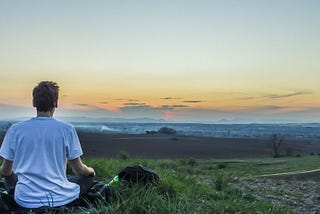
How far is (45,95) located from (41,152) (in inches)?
21.6

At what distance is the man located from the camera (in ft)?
15.1

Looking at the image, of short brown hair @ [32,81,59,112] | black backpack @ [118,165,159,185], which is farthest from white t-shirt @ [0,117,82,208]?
black backpack @ [118,165,159,185]

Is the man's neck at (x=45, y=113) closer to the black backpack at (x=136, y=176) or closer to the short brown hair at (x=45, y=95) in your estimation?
the short brown hair at (x=45, y=95)

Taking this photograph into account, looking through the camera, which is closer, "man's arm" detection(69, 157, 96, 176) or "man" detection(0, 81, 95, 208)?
"man" detection(0, 81, 95, 208)

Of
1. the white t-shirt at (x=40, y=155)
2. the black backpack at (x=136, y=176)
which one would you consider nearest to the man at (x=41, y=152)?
the white t-shirt at (x=40, y=155)

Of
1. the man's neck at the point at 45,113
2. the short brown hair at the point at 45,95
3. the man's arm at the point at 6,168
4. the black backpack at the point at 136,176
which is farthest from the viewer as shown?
the black backpack at the point at 136,176

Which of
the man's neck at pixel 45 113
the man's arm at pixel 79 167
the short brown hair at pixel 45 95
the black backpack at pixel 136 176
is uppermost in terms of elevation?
the short brown hair at pixel 45 95

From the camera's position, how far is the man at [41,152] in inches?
182

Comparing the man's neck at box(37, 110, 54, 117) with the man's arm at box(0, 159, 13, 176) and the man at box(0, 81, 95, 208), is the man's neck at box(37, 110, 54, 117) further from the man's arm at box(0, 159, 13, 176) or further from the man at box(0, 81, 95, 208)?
the man's arm at box(0, 159, 13, 176)

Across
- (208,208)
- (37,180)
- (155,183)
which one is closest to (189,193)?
(155,183)

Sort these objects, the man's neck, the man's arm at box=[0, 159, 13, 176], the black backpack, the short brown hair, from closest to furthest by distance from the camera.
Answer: the short brown hair → the man's neck → the man's arm at box=[0, 159, 13, 176] → the black backpack

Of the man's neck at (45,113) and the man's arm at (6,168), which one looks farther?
the man's arm at (6,168)

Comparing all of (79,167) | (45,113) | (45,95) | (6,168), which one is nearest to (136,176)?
(79,167)

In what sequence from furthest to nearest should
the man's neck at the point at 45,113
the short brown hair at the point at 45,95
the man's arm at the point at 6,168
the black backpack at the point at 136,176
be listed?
the black backpack at the point at 136,176, the man's arm at the point at 6,168, the man's neck at the point at 45,113, the short brown hair at the point at 45,95
